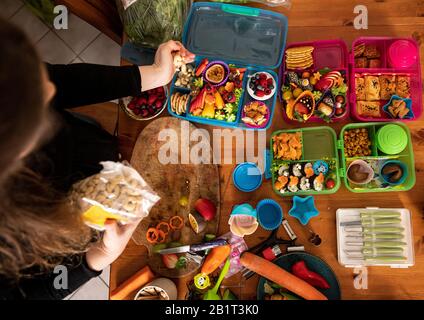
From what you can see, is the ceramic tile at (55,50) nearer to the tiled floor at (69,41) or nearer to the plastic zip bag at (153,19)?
the tiled floor at (69,41)

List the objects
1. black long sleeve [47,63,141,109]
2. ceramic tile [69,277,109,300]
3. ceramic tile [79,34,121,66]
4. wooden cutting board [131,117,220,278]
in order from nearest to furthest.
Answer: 1. black long sleeve [47,63,141,109]
2. wooden cutting board [131,117,220,278]
3. ceramic tile [69,277,109,300]
4. ceramic tile [79,34,121,66]

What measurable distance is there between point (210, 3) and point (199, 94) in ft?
0.93

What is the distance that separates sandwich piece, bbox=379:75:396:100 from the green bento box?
0.10 metres

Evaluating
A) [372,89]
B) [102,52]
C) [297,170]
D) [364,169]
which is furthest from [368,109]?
[102,52]

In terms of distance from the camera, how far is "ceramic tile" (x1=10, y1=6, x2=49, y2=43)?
6.06 ft

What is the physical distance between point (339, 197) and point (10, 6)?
1870 millimetres

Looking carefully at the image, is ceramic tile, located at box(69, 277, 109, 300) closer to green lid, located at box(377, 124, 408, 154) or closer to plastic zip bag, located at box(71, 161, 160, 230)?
plastic zip bag, located at box(71, 161, 160, 230)

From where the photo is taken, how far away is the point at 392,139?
95cm

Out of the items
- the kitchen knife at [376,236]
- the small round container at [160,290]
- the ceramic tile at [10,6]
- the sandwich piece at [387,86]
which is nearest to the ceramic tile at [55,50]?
the ceramic tile at [10,6]

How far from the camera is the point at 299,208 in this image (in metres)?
0.99

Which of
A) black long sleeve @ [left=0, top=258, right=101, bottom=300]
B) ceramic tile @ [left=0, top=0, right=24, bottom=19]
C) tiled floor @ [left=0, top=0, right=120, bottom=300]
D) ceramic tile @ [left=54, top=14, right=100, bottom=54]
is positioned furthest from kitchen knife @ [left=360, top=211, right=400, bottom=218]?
ceramic tile @ [left=0, top=0, right=24, bottom=19]

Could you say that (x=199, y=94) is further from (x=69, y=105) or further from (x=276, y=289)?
(x=276, y=289)

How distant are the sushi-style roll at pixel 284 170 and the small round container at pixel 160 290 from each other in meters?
0.42

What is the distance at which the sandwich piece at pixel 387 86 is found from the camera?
102cm
